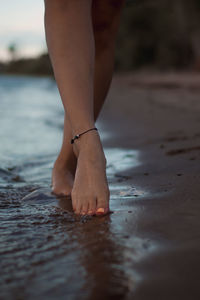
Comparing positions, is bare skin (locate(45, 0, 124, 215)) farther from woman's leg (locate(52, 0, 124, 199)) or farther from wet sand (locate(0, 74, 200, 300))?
woman's leg (locate(52, 0, 124, 199))

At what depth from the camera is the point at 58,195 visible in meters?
1.54

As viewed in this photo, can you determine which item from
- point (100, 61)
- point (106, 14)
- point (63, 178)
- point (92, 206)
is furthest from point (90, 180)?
point (106, 14)

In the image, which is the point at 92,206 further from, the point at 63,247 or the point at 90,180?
the point at 63,247

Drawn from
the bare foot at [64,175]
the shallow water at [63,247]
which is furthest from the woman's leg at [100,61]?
the shallow water at [63,247]

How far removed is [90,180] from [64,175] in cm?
35

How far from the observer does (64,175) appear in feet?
5.39

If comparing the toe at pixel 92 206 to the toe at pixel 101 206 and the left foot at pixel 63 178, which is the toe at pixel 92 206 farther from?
the left foot at pixel 63 178

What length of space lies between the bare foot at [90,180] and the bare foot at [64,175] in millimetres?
218

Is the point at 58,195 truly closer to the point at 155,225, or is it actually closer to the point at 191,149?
the point at 155,225

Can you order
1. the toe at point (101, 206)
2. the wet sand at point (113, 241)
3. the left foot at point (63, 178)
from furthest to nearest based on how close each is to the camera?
1. the left foot at point (63, 178)
2. the toe at point (101, 206)
3. the wet sand at point (113, 241)

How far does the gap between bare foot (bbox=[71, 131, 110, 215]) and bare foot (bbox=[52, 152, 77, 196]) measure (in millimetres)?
218

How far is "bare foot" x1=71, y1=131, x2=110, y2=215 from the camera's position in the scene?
4.12ft

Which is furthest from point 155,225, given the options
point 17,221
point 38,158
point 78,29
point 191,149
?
point 38,158

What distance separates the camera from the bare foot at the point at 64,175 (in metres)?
1.58
